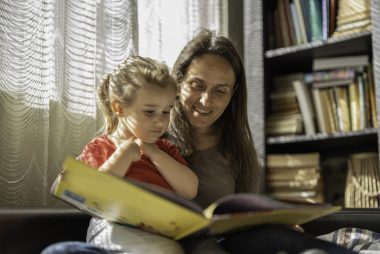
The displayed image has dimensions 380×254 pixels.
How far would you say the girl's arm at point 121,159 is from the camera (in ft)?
3.41

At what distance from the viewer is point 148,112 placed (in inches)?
45.3

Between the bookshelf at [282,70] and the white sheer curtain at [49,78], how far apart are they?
66 cm

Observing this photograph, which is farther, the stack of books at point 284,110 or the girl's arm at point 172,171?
the stack of books at point 284,110

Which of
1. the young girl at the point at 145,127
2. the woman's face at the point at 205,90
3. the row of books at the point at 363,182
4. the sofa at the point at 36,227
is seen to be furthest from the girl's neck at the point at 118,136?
the row of books at the point at 363,182

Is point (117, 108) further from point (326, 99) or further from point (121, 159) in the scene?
point (326, 99)

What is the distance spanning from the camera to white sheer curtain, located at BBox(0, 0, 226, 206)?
1438 mm

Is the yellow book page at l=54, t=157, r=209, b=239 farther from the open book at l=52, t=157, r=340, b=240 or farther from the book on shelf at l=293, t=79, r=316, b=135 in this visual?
the book on shelf at l=293, t=79, r=316, b=135

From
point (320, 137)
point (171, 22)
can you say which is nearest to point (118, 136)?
point (171, 22)

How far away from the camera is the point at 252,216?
0.90 metres

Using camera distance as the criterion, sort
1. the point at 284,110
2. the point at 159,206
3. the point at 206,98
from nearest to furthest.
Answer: the point at 159,206 → the point at 206,98 → the point at 284,110

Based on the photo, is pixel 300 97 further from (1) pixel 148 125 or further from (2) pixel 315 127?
(1) pixel 148 125

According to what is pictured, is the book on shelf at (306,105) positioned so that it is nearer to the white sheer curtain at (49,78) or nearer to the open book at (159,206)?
the white sheer curtain at (49,78)

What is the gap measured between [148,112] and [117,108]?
8cm

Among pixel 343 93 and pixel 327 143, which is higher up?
pixel 343 93
